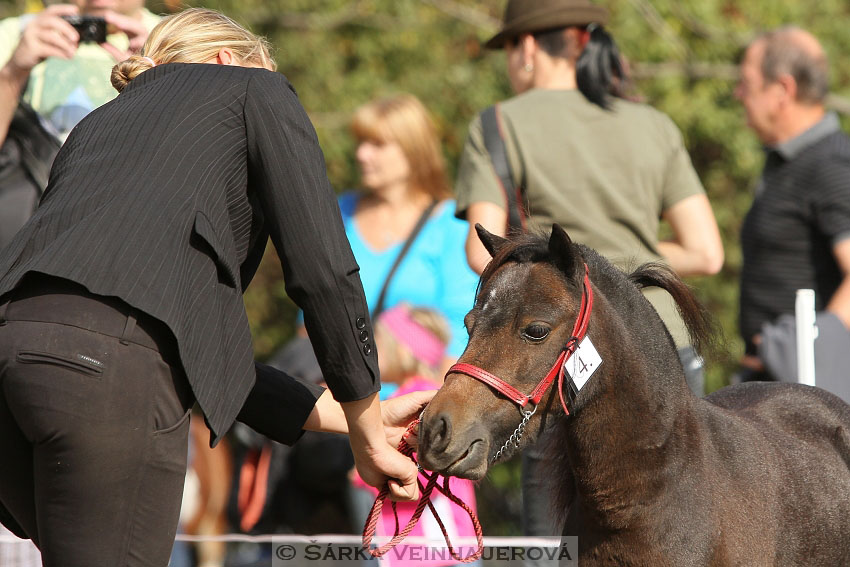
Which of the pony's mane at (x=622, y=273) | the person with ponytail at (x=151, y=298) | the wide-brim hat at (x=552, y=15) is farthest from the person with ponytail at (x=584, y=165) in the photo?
the person with ponytail at (x=151, y=298)

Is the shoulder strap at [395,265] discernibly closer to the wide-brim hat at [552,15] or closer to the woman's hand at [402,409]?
the wide-brim hat at [552,15]

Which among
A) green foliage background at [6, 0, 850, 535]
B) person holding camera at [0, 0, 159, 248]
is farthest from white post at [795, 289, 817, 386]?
green foliage background at [6, 0, 850, 535]

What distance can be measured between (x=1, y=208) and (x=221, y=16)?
2.06 metres

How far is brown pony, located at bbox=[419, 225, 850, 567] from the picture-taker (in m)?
2.89

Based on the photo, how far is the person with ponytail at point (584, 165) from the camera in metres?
4.23

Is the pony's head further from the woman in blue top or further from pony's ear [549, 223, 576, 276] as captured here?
the woman in blue top

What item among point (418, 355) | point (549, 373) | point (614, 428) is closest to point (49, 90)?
point (418, 355)

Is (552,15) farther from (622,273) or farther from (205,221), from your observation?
(205,221)

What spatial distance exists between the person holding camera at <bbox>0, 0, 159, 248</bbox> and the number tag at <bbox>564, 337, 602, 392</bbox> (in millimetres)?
2353

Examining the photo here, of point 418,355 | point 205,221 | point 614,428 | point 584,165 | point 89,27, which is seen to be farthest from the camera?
point 418,355

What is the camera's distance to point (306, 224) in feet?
8.37

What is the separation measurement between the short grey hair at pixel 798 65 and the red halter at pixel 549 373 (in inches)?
119

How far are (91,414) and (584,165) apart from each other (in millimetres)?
2456

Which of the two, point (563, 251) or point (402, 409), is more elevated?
point (563, 251)
